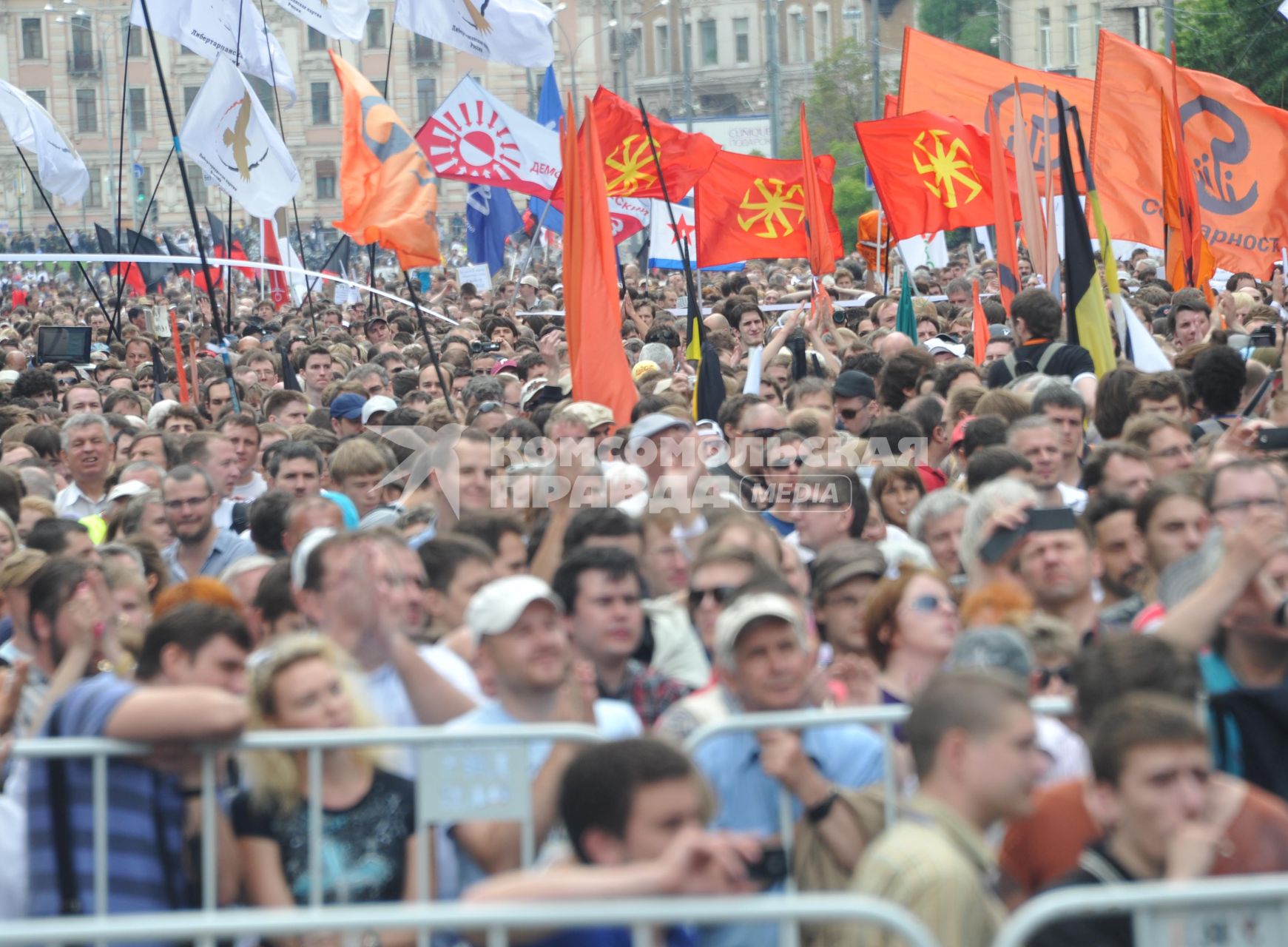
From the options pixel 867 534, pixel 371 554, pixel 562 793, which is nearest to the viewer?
pixel 562 793

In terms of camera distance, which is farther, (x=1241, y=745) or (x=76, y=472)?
(x=76, y=472)

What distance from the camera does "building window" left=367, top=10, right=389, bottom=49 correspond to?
3295 inches

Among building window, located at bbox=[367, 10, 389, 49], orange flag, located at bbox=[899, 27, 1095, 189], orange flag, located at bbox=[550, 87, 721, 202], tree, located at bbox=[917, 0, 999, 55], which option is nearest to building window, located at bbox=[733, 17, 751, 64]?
tree, located at bbox=[917, 0, 999, 55]

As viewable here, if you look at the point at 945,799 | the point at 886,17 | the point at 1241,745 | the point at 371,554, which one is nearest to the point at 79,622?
the point at 371,554

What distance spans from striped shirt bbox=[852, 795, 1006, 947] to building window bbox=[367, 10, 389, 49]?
82.3 m

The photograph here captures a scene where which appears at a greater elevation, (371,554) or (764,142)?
(764,142)

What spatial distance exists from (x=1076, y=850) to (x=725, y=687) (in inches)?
39.6

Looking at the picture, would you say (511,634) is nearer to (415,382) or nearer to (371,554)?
(371,554)

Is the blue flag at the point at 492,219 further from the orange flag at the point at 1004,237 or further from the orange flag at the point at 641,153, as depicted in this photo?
the orange flag at the point at 1004,237

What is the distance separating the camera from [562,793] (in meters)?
3.50

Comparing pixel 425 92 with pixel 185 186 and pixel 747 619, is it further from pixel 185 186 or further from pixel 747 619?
pixel 747 619

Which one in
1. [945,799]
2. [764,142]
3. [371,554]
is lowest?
[945,799]

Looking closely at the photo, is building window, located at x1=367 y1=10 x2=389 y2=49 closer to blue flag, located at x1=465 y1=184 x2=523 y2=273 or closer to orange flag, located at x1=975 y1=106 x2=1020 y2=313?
blue flag, located at x1=465 y1=184 x2=523 y2=273

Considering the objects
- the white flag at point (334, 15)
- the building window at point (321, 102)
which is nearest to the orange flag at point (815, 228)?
the white flag at point (334, 15)
